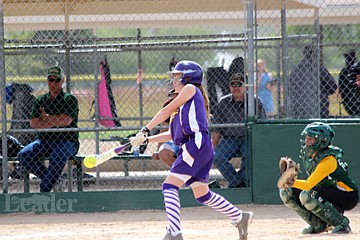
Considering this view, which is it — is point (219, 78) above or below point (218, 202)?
above

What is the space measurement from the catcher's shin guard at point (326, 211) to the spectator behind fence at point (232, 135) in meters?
2.64

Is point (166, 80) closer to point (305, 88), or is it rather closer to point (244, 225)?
point (305, 88)

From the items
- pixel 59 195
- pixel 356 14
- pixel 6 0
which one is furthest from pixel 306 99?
pixel 6 0

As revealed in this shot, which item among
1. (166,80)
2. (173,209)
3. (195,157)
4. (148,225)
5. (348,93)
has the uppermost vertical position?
(166,80)

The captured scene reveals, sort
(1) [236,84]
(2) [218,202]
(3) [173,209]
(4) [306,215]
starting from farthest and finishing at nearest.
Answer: (1) [236,84], (4) [306,215], (2) [218,202], (3) [173,209]

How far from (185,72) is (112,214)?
320cm

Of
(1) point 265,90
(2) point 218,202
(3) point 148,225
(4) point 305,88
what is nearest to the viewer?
(2) point 218,202

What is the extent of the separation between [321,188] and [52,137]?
13.1ft

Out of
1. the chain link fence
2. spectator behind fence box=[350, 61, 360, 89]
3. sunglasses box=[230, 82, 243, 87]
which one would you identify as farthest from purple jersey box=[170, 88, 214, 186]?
spectator behind fence box=[350, 61, 360, 89]

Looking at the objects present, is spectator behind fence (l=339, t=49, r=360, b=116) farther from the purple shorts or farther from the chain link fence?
the purple shorts

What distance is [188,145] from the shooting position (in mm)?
6965

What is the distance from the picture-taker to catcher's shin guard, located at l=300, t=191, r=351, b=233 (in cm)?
735

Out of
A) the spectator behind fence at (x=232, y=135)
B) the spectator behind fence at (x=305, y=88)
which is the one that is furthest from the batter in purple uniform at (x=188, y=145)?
the spectator behind fence at (x=305, y=88)

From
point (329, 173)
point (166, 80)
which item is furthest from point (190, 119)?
point (166, 80)
